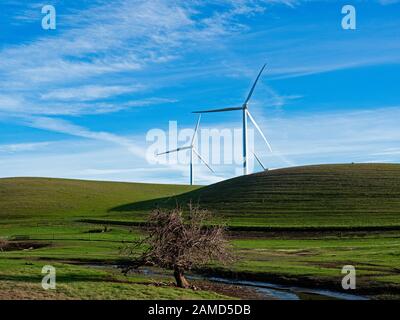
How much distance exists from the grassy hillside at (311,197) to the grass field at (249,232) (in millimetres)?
213

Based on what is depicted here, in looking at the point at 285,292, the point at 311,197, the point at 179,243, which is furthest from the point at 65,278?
A: the point at 311,197

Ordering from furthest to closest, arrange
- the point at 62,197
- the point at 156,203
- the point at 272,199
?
the point at 62,197 → the point at 156,203 → the point at 272,199

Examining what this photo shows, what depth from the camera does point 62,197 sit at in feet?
482

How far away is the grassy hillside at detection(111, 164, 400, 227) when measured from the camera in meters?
89.3

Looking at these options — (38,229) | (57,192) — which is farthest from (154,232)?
(57,192)

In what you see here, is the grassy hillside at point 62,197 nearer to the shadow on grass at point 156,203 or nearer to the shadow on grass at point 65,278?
the shadow on grass at point 156,203

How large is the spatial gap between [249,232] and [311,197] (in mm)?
30754

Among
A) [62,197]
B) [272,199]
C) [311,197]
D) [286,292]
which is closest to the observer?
[286,292]

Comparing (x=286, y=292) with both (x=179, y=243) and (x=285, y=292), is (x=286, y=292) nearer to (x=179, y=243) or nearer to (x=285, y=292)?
(x=285, y=292)

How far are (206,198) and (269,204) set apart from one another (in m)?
20.6

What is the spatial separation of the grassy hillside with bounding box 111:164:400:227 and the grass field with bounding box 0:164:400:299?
213 mm

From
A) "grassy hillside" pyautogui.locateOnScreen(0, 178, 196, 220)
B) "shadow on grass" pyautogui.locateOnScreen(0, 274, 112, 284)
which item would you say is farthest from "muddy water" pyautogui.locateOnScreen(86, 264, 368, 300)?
"grassy hillside" pyautogui.locateOnScreen(0, 178, 196, 220)

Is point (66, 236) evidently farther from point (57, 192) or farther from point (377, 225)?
point (57, 192)

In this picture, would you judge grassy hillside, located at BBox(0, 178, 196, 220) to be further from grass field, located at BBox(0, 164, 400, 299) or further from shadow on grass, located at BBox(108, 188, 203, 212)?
shadow on grass, located at BBox(108, 188, 203, 212)
